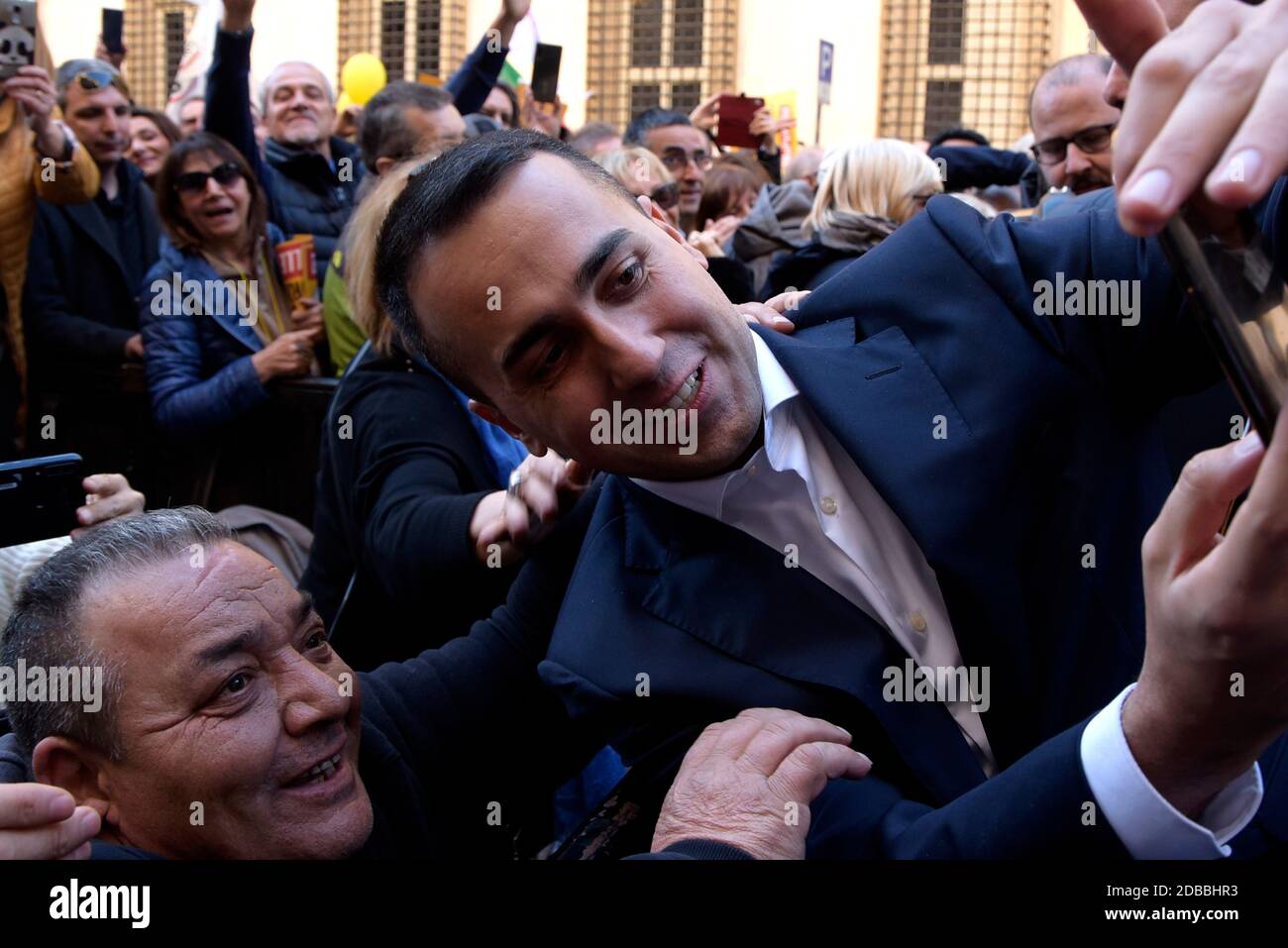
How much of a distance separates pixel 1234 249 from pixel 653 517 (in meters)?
0.99

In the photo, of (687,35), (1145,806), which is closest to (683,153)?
(1145,806)

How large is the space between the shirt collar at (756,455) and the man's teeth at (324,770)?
0.56 meters

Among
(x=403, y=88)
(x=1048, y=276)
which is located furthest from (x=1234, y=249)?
(x=403, y=88)

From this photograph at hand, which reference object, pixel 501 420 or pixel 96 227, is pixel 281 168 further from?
pixel 501 420

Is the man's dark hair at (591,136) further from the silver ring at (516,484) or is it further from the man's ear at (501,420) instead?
the man's ear at (501,420)

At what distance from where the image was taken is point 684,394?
1612 millimetres

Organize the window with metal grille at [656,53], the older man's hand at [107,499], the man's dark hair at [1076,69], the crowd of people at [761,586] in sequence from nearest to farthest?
the crowd of people at [761,586] < the older man's hand at [107,499] < the man's dark hair at [1076,69] < the window with metal grille at [656,53]

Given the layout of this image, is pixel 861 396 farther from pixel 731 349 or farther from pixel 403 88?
pixel 403 88

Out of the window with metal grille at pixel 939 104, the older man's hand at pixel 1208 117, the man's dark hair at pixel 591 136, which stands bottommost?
the older man's hand at pixel 1208 117

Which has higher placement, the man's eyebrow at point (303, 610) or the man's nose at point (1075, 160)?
the man's nose at point (1075, 160)

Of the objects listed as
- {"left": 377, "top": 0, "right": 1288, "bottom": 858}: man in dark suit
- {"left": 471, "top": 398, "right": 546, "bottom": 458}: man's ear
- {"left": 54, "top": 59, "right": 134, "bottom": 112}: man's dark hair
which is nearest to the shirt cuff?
{"left": 377, "top": 0, "right": 1288, "bottom": 858}: man in dark suit

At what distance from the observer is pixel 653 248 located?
5.51 ft

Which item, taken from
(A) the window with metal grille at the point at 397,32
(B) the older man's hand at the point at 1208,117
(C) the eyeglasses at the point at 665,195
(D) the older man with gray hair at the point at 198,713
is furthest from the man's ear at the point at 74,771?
(A) the window with metal grille at the point at 397,32

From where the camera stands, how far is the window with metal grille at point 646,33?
21719 mm
